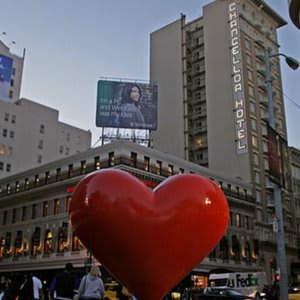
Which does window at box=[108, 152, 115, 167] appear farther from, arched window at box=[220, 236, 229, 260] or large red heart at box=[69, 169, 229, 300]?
large red heart at box=[69, 169, 229, 300]

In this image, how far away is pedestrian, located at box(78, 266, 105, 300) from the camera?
8844 millimetres

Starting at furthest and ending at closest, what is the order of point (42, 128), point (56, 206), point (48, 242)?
1. point (42, 128)
2. point (56, 206)
3. point (48, 242)

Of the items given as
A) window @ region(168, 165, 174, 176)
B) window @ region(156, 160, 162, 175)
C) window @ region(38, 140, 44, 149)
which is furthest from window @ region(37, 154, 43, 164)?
window @ region(156, 160, 162, 175)

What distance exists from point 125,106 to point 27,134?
102 feet

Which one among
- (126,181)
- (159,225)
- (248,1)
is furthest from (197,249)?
(248,1)

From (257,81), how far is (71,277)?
5711 cm

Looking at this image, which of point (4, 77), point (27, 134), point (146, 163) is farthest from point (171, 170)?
point (27, 134)

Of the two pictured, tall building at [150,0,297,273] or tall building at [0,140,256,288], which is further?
tall building at [150,0,297,273]

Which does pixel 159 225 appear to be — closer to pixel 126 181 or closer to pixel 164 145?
pixel 126 181

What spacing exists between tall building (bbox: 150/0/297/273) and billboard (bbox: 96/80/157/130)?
1484 cm

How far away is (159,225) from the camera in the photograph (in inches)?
267

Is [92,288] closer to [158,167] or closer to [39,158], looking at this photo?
[158,167]

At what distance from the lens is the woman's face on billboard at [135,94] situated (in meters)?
49.0

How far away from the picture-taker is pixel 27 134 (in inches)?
2936
